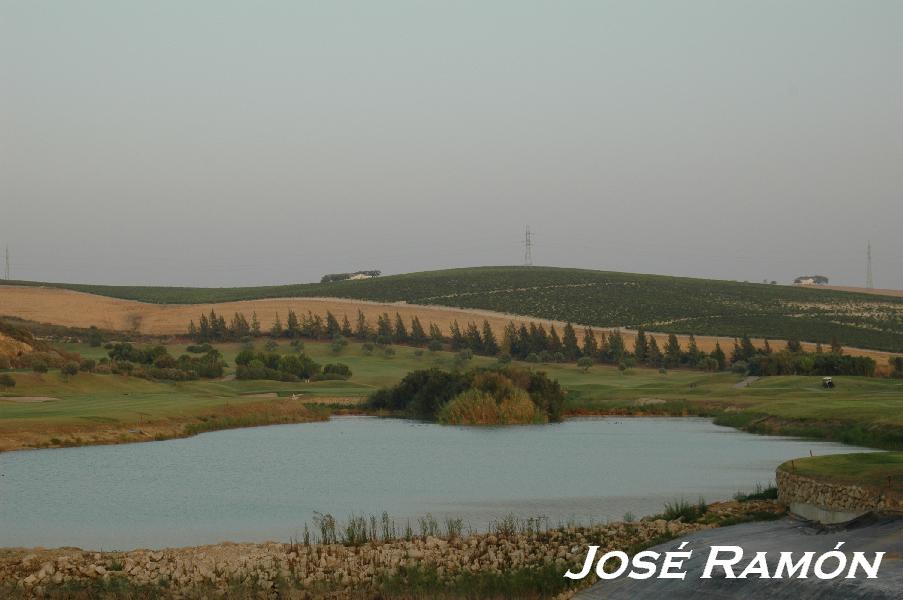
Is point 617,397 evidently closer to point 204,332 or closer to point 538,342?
point 538,342

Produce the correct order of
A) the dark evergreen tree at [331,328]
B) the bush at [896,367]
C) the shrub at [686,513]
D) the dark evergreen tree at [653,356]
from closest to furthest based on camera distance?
the shrub at [686,513], the bush at [896,367], the dark evergreen tree at [653,356], the dark evergreen tree at [331,328]

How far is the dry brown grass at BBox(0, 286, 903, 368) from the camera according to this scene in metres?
137

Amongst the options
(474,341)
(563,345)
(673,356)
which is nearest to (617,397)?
(673,356)

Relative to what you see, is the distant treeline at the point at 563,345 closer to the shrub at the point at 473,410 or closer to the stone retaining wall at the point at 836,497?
the shrub at the point at 473,410

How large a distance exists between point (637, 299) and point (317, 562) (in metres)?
140

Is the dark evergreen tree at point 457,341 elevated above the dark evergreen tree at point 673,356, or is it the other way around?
the dark evergreen tree at point 457,341

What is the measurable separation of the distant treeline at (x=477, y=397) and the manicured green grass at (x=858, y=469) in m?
38.3

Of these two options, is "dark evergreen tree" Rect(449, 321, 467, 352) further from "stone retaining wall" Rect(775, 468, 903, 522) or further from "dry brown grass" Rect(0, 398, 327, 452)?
"stone retaining wall" Rect(775, 468, 903, 522)

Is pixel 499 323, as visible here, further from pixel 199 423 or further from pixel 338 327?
pixel 199 423

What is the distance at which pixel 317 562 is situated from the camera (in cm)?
2023

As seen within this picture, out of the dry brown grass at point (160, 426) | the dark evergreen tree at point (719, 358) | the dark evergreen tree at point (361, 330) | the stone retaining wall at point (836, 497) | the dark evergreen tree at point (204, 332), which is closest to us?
the stone retaining wall at point (836, 497)

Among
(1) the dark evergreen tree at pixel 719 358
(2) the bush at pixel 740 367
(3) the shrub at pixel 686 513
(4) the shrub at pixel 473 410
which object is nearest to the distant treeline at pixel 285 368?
(4) the shrub at pixel 473 410

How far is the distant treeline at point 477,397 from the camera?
2473 inches

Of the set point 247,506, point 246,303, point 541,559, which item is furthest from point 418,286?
point 541,559
